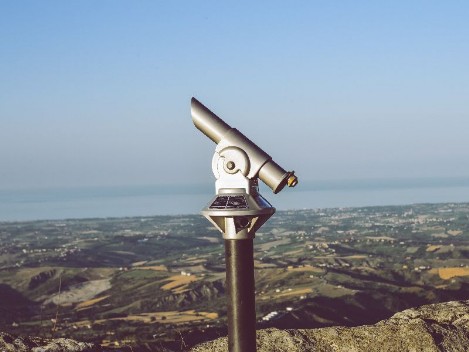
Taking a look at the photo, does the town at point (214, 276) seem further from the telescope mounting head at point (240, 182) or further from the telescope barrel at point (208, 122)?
the telescope barrel at point (208, 122)

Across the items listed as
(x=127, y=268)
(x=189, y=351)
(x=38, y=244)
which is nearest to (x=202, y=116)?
(x=189, y=351)

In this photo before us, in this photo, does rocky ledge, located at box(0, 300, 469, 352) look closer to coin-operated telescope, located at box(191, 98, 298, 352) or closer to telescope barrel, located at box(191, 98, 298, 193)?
coin-operated telescope, located at box(191, 98, 298, 352)

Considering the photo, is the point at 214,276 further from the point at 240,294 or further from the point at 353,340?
the point at 240,294

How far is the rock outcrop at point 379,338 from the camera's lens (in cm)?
697

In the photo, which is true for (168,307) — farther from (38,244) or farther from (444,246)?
(38,244)

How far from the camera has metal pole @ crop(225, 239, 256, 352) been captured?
19.1ft

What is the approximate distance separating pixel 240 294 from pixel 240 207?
0.96 m

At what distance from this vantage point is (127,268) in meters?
107

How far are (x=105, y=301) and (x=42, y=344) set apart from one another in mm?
77661

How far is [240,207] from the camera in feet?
→ 18.4

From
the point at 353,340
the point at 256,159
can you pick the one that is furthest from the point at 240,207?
the point at 353,340

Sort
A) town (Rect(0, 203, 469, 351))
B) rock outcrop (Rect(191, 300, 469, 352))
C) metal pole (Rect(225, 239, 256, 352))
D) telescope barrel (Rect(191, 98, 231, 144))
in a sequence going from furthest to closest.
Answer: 1. town (Rect(0, 203, 469, 351))
2. rock outcrop (Rect(191, 300, 469, 352))
3. telescope barrel (Rect(191, 98, 231, 144))
4. metal pole (Rect(225, 239, 256, 352))

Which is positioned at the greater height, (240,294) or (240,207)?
(240,207)

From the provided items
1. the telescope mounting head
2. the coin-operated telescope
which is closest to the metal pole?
the coin-operated telescope
